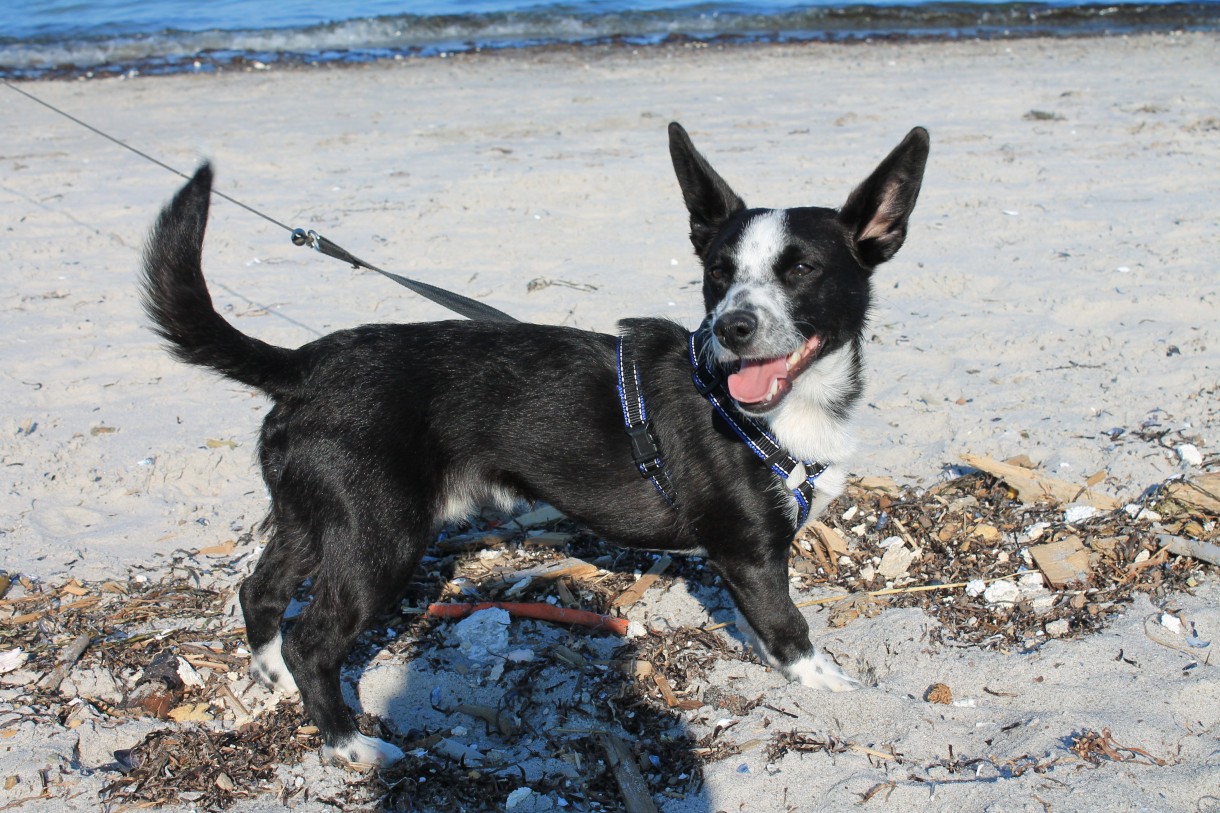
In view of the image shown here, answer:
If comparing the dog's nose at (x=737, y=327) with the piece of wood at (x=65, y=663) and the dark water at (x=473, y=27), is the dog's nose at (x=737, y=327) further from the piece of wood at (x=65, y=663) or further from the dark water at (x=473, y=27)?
the dark water at (x=473, y=27)

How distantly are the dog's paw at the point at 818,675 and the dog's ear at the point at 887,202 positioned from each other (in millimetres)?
1229

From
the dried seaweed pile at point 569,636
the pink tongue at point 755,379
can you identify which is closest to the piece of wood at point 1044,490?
the dried seaweed pile at point 569,636

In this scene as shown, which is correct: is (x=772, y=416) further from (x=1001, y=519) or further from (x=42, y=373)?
(x=42, y=373)

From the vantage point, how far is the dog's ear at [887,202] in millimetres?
2908

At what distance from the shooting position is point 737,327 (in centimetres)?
273

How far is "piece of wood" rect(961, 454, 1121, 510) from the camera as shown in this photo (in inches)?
152


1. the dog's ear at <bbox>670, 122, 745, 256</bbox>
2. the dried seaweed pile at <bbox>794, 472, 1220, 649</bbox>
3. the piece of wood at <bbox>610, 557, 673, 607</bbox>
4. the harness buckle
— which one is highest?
the dog's ear at <bbox>670, 122, 745, 256</bbox>

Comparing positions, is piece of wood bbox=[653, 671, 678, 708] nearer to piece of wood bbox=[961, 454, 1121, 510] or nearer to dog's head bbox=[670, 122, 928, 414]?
dog's head bbox=[670, 122, 928, 414]

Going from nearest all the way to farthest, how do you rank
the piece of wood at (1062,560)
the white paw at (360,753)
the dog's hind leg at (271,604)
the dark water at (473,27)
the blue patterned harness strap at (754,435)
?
the white paw at (360,753) < the blue patterned harness strap at (754,435) < the dog's hind leg at (271,604) < the piece of wood at (1062,560) < the dark water at (473,27)

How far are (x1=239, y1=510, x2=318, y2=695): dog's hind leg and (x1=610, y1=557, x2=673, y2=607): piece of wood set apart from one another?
1099 mm

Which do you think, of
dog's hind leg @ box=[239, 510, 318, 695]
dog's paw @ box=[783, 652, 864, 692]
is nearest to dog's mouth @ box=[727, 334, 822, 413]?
dog's paw @ box=[783, 652, 864, 692]

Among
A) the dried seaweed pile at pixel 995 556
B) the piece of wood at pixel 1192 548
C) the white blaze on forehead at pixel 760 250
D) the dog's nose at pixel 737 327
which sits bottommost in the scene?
the dried seaweed pile at pixel 995 556

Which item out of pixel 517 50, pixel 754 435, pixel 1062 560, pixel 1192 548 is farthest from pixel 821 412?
pixel 517 50

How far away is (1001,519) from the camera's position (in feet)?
12.5
